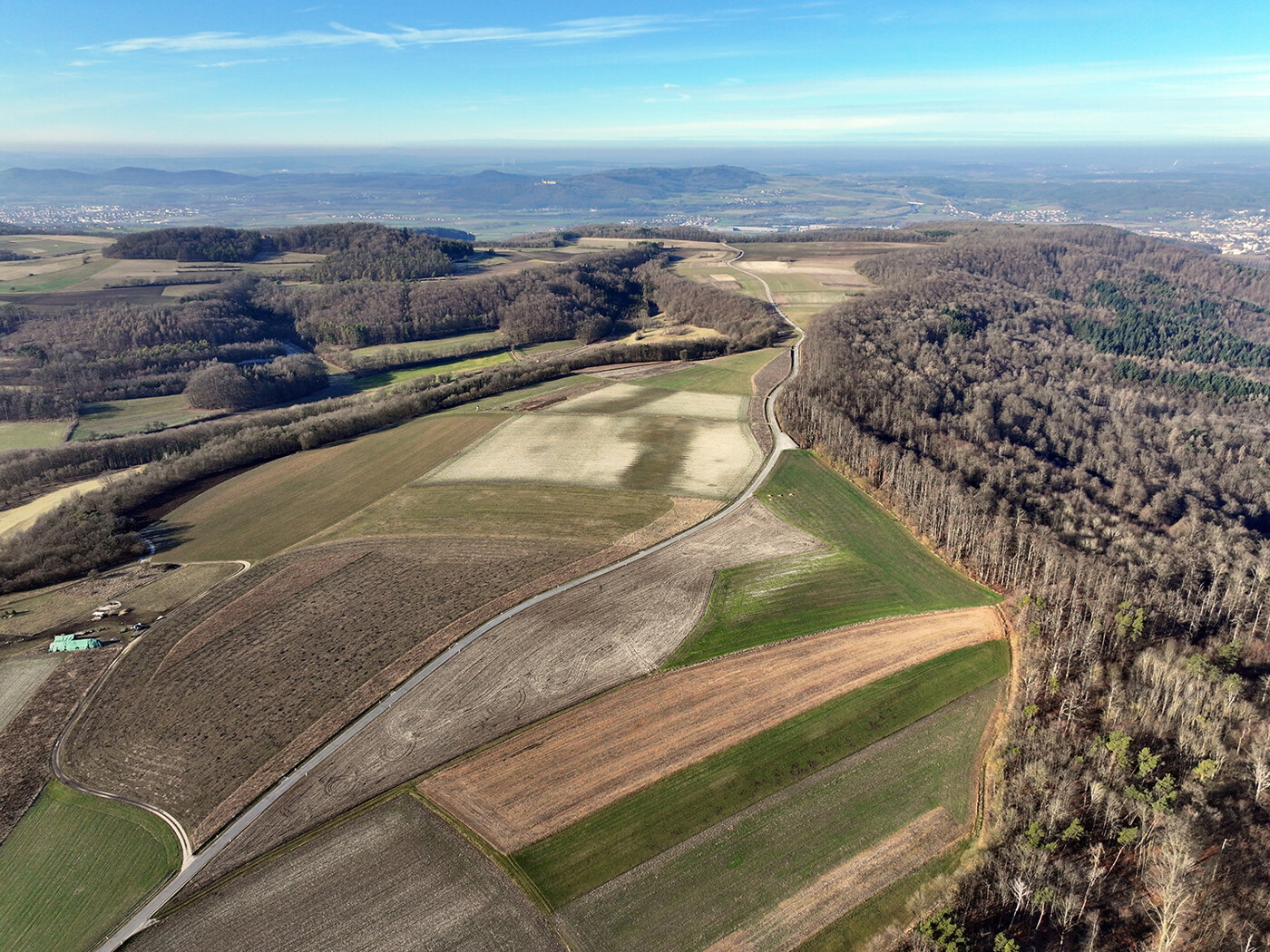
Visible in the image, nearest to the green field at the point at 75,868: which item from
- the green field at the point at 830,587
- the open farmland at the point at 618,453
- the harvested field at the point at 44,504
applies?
the green field at the point at 830,587

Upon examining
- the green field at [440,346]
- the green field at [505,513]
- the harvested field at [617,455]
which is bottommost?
the green field at [505,513]

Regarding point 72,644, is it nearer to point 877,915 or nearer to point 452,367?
point 877,915

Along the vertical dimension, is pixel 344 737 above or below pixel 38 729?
below

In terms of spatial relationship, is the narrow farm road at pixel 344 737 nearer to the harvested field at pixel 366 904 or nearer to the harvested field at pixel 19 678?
the harvested field at pixel 366 904

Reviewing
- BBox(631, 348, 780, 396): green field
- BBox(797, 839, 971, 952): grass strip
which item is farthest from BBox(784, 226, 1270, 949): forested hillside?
BBox(631, 348, 780, 396): green field

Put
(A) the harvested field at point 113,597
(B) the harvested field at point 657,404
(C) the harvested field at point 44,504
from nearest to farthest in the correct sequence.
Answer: (A) the harvested field at point 113,597 → (C) the harvested field at point 44,504 → (B) the harvested field at point 657,404

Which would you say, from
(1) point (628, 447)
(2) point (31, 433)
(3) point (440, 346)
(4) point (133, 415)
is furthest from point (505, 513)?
(3) point (440, 346)

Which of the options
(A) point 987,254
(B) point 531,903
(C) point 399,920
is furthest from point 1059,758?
(A) point 987,254
